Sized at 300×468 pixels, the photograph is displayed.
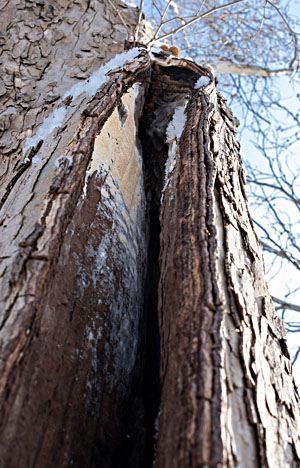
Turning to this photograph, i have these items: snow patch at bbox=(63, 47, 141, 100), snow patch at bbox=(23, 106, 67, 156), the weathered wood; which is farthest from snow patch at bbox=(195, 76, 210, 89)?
snow patch at bbox=(23, 106, 67, 156)

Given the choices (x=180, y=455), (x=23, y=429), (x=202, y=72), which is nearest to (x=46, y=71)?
(x=202, y=72)

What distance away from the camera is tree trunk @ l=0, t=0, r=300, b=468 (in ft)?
2.20

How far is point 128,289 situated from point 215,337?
1.34 feet

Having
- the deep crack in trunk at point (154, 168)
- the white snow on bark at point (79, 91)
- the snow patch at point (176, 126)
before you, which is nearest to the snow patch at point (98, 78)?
the white snow on bark at point (79, 91)

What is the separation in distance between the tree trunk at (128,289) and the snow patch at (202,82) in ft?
0.04

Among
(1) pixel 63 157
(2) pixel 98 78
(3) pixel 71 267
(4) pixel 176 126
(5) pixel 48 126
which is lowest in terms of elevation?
(3) pixel 71 267

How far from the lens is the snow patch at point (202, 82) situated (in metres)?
1.44

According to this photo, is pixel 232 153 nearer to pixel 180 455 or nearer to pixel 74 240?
pixel 74 240

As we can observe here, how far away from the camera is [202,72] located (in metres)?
1.47

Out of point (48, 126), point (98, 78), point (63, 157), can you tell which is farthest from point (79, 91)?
point (63, 157)

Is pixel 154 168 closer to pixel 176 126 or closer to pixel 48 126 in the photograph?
pixel 176 126

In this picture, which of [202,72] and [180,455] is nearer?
[180,455]

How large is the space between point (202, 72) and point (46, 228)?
94 centimetres

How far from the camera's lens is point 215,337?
70 cm
